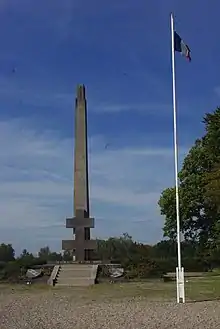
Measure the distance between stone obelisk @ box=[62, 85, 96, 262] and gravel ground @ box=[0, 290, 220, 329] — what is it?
15169mm

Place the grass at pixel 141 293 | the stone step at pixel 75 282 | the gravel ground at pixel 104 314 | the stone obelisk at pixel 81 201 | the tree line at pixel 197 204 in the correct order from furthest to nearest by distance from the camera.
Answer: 1. the tree line at pixel 197 204
2. the stone obelisk at pixel 81 201
3. the stone step at pixel 75 282
4. the grass at pixel 141 293
5. the gravel ground at pixel 104 314

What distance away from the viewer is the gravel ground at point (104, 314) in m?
16.0

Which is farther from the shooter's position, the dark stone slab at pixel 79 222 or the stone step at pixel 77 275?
the dark stone slab at pixel 79 222

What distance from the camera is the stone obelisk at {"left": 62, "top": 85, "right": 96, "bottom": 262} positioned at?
40.3 metres

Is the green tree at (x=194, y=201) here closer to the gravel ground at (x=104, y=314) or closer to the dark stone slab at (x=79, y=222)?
the dark stone slab at (x=79, y=222)

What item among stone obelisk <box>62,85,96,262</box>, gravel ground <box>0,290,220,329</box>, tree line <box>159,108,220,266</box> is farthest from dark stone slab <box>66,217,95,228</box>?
tree line <box>159,108,220,266</box>

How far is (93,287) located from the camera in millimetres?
32594

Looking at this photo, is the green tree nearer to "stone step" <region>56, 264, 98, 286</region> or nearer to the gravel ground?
"stone step" <region>56, 264, 98, 286</region>

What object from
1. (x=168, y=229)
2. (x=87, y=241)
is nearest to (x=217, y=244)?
(x=168, y=229)

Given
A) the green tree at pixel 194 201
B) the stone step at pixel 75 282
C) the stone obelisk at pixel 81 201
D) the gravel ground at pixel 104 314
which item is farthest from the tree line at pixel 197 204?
the gravel ground at pixel 104 314

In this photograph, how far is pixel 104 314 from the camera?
18562mm

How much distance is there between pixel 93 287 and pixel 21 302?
892cm

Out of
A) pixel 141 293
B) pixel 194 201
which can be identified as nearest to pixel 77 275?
pixel 141 293

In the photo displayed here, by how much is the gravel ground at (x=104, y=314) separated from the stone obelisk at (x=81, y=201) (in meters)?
15.2
